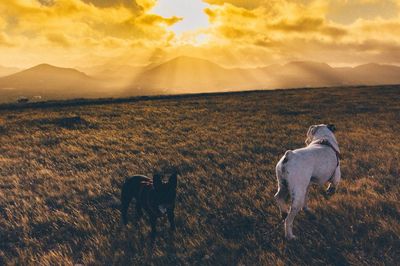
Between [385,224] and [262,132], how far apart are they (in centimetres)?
1280

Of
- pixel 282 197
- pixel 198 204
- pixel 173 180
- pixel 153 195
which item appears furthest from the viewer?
pixel 198 204

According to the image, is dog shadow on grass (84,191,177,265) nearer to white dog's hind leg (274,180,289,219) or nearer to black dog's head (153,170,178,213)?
black dog's head (153,170,178,213)

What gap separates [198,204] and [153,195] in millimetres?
2340

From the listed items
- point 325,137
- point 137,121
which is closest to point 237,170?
point 325,137

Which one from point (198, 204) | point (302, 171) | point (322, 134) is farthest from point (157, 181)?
point (322, 134)

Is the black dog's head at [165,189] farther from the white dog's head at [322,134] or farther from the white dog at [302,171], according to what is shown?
the white dog's head at [322,134]

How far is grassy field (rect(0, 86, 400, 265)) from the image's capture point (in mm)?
5770

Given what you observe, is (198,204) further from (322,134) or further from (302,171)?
(322,134)

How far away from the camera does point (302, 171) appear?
5.82 metres

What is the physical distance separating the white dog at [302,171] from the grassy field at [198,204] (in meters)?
0.59

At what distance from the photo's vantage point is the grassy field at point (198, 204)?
5770mm

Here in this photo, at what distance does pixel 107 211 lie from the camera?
7.83 meters

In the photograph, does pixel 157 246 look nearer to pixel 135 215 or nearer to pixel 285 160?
pixel 135 215

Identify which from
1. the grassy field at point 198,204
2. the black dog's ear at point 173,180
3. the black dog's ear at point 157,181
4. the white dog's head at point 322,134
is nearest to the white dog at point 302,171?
the white dog's head at point 322,134
